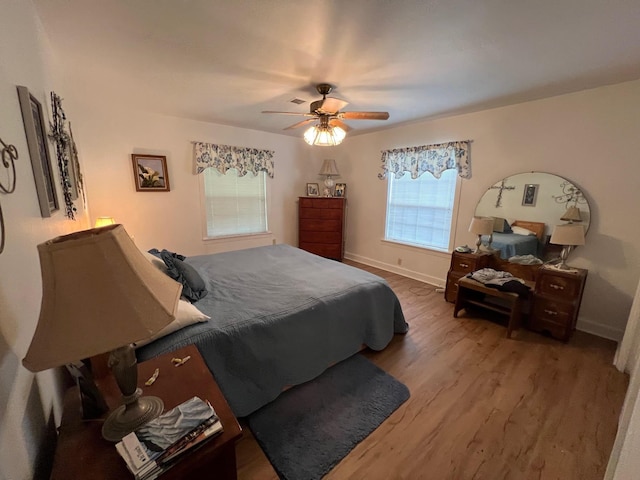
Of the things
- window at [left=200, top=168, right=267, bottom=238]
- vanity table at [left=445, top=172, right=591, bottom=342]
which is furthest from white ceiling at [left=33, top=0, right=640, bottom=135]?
window at [left=200, top=168, right=267, bottom=238]

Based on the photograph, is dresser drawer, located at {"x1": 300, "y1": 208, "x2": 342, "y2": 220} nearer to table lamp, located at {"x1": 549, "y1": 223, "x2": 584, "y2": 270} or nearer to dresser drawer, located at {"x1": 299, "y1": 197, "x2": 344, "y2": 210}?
dresser drawer, located at {"x1": 299, "y1": 197, "x2": 344, "y2": 210}

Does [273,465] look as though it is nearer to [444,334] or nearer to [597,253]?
[444,334]

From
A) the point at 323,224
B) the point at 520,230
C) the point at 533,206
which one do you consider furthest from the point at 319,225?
the point at 533,206

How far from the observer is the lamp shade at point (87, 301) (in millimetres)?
624

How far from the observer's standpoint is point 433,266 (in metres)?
3.85

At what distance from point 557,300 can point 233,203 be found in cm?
430

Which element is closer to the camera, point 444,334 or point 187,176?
point 444,334

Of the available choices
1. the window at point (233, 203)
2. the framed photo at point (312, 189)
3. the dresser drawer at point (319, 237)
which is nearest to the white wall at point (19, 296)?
the window at point (233, 203)

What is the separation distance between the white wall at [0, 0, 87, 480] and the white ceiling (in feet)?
2.09

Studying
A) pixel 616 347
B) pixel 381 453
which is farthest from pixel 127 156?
pixel 616 347

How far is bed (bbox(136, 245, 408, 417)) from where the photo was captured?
1532 millimetres

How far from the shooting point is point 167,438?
0.77m

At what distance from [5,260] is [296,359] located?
1.51m

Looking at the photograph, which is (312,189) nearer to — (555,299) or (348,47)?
(348,47)
